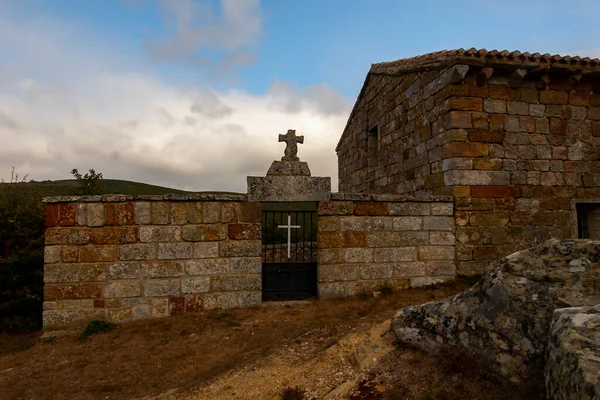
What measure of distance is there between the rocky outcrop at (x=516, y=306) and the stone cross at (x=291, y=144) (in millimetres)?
4080

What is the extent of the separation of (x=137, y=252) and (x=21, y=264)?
2.46 m

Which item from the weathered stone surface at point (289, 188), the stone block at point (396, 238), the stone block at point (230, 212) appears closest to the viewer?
the stone block at point (230, 212)

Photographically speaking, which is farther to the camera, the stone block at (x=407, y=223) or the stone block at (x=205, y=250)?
the stone block at (x=407, y=223)

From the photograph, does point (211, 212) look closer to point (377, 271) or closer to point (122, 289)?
point (122, 289)

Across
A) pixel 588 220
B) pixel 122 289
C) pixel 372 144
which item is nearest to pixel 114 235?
pixel 122 289

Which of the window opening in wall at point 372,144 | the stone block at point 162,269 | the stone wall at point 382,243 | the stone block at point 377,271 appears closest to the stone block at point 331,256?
the stone wall at point 382,243

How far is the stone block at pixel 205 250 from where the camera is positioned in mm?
5996

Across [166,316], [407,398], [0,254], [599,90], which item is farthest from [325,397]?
[599,90]

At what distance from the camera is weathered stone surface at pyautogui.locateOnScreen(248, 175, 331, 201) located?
6305 millimetres

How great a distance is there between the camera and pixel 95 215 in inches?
227

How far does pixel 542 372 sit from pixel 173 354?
404 centimetres

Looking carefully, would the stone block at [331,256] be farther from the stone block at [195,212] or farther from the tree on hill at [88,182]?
the tree on hill at [88,182]

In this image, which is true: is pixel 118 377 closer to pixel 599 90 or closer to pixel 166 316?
pixel 166 316

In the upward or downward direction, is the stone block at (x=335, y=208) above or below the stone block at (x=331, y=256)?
above
